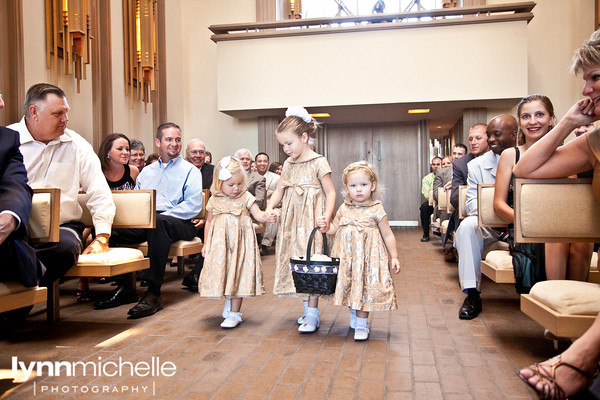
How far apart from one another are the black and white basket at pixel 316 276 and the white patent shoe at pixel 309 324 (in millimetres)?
405

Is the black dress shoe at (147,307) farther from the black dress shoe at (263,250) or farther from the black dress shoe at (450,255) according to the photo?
the black dress shoe at (450,255)

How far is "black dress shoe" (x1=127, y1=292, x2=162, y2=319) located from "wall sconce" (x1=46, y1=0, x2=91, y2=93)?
12.4 ft

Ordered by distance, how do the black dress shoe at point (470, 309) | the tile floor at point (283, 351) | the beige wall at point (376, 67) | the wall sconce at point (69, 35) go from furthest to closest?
the beige wall at point (376, 67)
the wall sconce at point (69, 35)
the black dress shoe at point (470, 309)
the tile floor at point (283, 351)

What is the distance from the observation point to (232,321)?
3275 millimetres

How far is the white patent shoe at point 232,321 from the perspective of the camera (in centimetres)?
324

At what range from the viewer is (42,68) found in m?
5.95

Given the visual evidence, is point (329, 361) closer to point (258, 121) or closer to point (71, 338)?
point (71, 338)

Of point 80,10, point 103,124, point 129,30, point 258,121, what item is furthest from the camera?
point 258,121

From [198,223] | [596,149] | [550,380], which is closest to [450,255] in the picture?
[198,223]

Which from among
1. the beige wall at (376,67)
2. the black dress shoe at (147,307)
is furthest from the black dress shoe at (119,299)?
the beige wall at (376,67)

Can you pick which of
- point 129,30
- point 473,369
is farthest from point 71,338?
point 129,30

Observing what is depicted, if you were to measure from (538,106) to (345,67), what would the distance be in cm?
665

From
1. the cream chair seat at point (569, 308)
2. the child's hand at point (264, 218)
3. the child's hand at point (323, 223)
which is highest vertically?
the child's hand at point (264, 218)

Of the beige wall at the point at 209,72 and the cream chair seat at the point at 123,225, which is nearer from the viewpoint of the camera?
the cream chair seat at the point at 123,225
